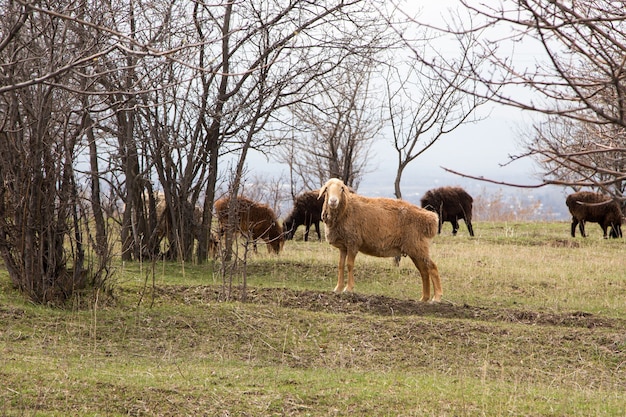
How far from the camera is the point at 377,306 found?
12539 millimetres

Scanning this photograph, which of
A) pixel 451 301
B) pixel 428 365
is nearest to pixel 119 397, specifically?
pixel 428 365

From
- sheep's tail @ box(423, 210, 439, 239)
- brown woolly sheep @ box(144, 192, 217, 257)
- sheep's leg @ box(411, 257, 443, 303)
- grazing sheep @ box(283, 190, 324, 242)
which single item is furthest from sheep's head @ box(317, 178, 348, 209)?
grazing sheep @ box(283, 190, 324, 242)

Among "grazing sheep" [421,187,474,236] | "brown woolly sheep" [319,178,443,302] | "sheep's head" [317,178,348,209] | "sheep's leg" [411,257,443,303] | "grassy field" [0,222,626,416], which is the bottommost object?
"grassy field" [0,222,626,416]

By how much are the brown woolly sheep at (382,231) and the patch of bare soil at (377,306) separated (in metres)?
0.62

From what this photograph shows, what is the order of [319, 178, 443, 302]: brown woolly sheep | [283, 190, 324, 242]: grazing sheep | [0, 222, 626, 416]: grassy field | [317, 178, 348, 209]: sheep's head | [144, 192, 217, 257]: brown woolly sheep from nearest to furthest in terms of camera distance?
[0, 222, 626, 416]: grassy field < [317, 178, 348, 209]: sheep's head < [319, 178, 443, 302]: brown woolly sheep < [144, 192, 217, 257]: brown woolly sheep < [283, 190, 324, 242]: grazing sheep

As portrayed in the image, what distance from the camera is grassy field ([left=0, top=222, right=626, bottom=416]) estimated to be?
7.60m

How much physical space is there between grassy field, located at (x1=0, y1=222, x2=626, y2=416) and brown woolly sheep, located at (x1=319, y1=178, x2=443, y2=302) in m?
0.59

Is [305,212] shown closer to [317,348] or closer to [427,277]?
[427,277]

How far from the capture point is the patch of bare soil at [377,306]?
12195 millimetres

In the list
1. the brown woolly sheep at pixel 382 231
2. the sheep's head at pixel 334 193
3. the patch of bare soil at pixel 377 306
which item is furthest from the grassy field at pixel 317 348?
the sheep's head at pixel 334 193

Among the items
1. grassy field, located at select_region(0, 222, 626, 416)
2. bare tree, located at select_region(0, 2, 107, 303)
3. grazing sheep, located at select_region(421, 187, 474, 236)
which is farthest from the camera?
grazing sheep, located at select_region(421, 187, 474, 236)

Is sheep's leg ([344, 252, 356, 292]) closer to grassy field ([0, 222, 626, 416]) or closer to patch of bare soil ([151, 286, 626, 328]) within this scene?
grassy field ([0, 222, 626, 416])

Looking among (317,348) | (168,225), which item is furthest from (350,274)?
(168,225)

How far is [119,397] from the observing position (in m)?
7.52
